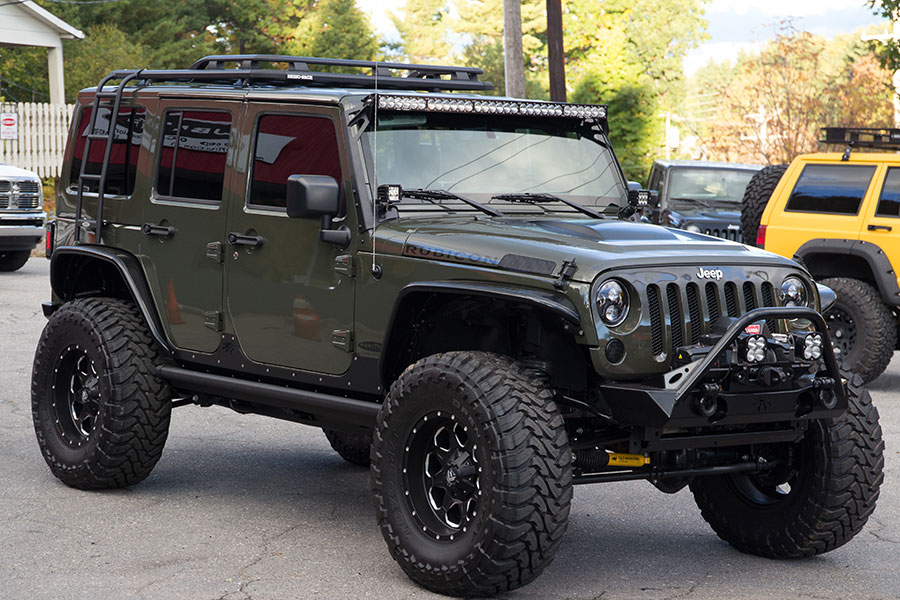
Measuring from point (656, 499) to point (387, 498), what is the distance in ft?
7.73

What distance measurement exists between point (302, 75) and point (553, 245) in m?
2.19

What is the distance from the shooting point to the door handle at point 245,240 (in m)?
6.45

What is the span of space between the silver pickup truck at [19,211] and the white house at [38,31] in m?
14.3

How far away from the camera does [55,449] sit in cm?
731

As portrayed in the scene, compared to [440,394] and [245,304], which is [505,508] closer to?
[440,394]

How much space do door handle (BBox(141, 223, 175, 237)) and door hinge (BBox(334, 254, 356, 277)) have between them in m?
1.32

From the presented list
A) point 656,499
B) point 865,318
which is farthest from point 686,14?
point 656,499

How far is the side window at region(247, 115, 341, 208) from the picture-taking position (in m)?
6.28

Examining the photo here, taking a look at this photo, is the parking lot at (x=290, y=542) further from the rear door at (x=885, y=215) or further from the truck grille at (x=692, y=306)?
the rear door at (x=885, y=215)

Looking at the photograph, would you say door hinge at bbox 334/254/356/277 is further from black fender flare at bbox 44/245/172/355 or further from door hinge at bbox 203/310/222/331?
black fender flare at bbox 44/245/172/355

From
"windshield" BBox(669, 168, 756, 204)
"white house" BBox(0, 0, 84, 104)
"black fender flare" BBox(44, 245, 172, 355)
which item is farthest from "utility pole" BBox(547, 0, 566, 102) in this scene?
"white house" BBox(0, 0, 84, 104)

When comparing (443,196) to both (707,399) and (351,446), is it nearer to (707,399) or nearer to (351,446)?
(707,399)

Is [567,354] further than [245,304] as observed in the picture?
No

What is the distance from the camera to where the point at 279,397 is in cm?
634
